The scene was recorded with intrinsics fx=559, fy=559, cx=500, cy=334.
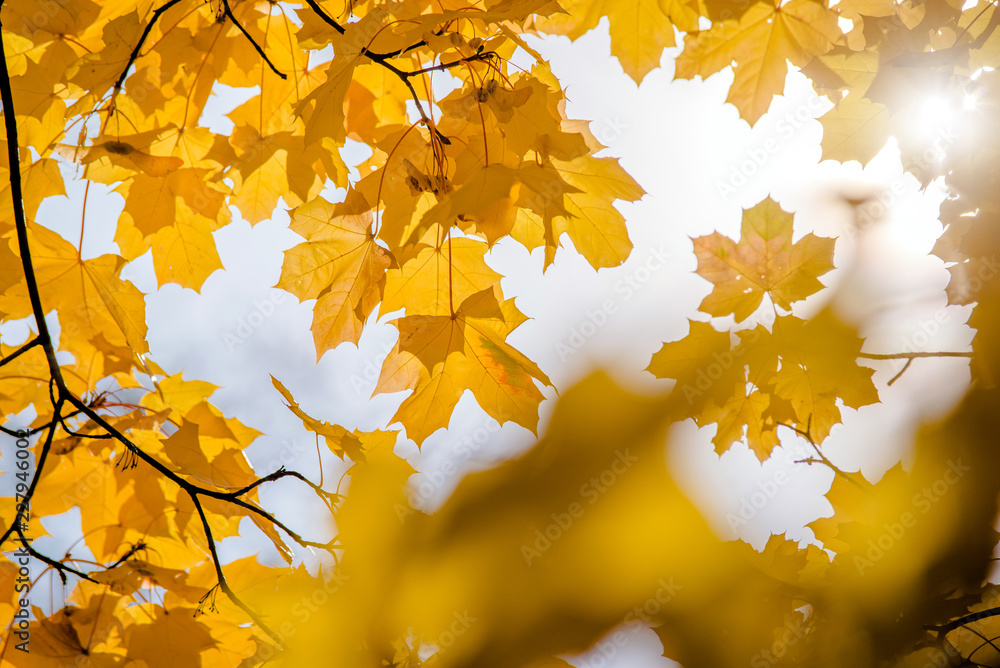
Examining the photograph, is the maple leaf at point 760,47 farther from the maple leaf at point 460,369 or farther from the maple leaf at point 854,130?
the maple leaf at point 460,369

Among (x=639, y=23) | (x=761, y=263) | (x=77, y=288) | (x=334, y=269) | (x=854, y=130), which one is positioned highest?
(x=77, y=288)

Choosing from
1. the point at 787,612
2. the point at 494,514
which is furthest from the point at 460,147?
the point at 787,612

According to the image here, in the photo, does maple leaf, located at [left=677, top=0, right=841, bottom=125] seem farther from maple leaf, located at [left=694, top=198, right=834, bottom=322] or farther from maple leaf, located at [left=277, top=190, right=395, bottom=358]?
maple leaf, located at [left=277, top=190, right=395, bottom=358]

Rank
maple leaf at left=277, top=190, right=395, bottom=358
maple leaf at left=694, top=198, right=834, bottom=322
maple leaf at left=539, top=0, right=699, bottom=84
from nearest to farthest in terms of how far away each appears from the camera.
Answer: maple leaf at left=277, top=190, right=395, bottom=358, maple leaf at left=539, top=0, right=699, bottom=84, maple leaf at left=694, top=198, right=834, bottom=322

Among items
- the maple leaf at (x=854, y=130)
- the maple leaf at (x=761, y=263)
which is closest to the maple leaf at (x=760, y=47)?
the maple leaf at (x=854, y=130)

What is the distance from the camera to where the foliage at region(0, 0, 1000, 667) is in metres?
1.17

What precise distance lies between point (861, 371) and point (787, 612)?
2.05ft

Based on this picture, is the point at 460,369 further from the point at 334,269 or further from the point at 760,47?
the point at 760,47

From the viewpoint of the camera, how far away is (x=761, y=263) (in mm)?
1518

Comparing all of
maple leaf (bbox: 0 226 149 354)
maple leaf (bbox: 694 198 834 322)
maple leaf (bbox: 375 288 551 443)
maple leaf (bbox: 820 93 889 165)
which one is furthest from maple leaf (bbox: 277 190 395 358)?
maple leaf (bbox: 820 93 889 165)

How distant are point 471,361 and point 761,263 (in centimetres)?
87

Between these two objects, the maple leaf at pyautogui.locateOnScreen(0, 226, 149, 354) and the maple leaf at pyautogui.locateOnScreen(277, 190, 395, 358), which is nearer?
the maple leaf at pyautogui.locateOnScreen(277, 190, 395, 358)

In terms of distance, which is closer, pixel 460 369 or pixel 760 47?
pixel 460 369

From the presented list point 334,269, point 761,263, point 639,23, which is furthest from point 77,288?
point 761,263
